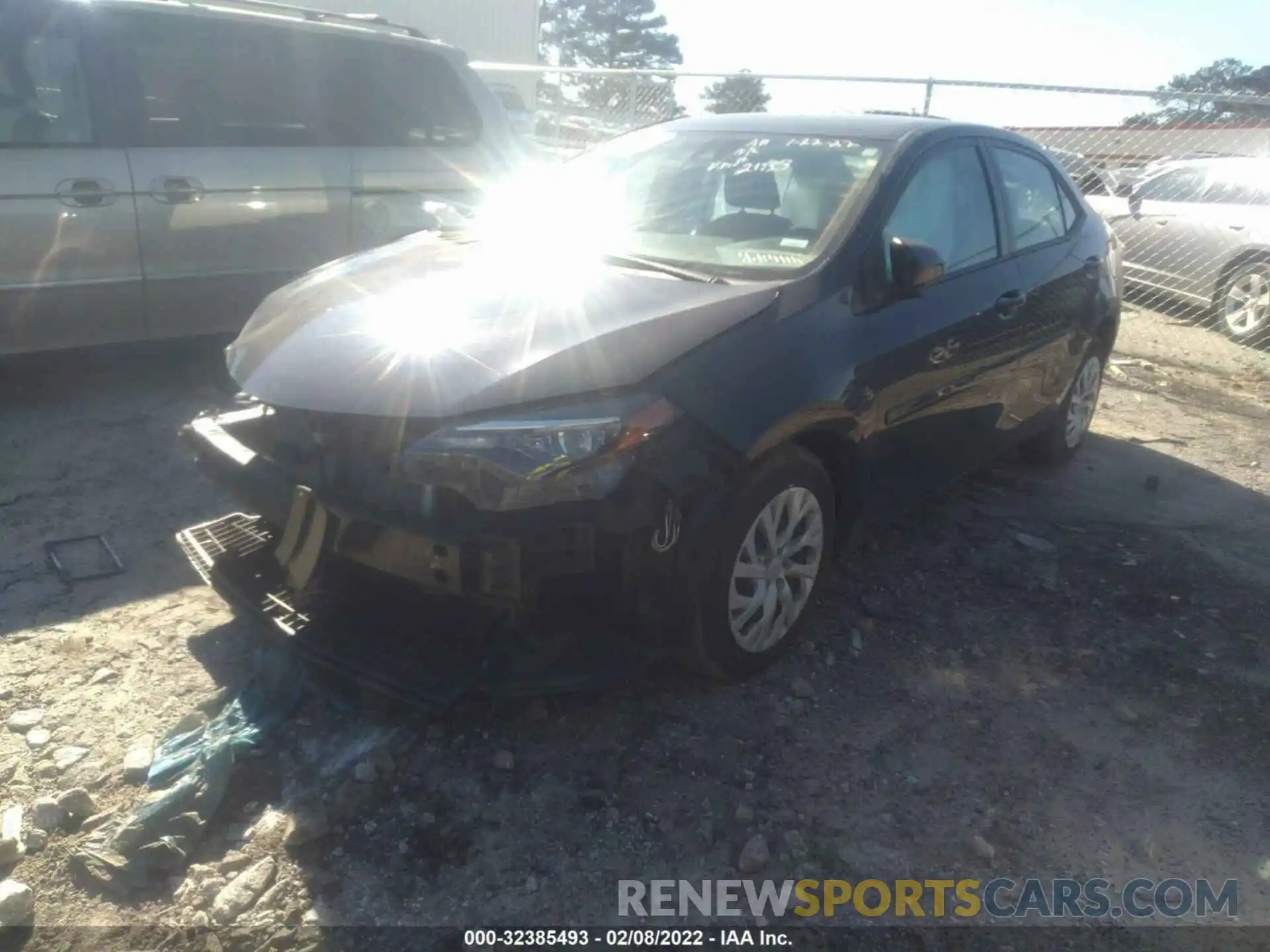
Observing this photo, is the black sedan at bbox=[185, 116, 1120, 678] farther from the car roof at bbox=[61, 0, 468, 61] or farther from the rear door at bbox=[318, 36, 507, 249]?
the car roof at bbox=[61, 0, 468, 61]

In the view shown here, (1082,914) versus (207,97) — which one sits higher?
(207,97)

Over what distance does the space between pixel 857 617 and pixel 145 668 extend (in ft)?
7.98

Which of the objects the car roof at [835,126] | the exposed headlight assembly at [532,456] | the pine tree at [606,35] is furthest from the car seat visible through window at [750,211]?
the pine tree at [606,35]

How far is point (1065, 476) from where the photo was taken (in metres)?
A: 5.53

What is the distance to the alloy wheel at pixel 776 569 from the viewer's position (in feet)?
10.0

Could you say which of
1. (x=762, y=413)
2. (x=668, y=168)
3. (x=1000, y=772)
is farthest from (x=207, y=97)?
(x=1000, y=772)

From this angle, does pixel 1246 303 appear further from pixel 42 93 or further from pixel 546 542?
pixel 42 93

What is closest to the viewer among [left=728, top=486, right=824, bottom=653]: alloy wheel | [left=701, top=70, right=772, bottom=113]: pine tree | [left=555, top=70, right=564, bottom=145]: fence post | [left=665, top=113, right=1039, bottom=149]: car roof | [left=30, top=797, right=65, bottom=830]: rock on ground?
[left=30, top=797, right=65, bottom=830]: rock on ground

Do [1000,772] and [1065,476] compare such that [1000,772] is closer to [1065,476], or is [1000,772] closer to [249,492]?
[249,492]

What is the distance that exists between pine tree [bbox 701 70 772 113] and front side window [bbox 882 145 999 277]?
→ 7.76 m

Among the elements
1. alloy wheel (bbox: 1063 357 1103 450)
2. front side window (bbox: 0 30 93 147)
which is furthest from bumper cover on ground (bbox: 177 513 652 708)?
alloy wheel (bbox: 1063 357 1103 450)

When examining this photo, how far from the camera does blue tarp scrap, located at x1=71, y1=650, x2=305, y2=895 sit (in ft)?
8.01

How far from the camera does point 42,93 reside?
16.0 ft

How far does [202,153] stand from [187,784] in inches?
149
